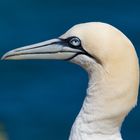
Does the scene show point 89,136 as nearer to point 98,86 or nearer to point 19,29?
point 98,86

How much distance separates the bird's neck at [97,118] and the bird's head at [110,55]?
3 cm

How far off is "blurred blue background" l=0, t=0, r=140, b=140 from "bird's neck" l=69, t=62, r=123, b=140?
5.05 feet

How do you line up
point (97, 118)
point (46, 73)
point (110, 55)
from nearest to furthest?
point (110, 55), point (97, 118), point (46, 73)

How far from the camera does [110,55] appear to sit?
364cm

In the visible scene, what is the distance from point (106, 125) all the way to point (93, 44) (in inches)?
14.2

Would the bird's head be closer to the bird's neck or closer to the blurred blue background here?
the bird's neck

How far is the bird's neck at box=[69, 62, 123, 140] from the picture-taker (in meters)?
3.73

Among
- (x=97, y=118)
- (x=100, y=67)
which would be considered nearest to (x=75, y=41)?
(x=100, y=67)

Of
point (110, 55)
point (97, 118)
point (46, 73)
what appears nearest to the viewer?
point (110, 55)

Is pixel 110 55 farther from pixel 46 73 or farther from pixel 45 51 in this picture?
pixel 46 73

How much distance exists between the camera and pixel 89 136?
150 inches

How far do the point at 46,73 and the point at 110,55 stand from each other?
1992 mm

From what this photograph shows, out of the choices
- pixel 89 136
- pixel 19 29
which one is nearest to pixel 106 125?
pixel 89 136

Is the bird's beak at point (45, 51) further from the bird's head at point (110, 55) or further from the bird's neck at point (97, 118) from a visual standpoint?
the bird's neck at point (97, 118)
